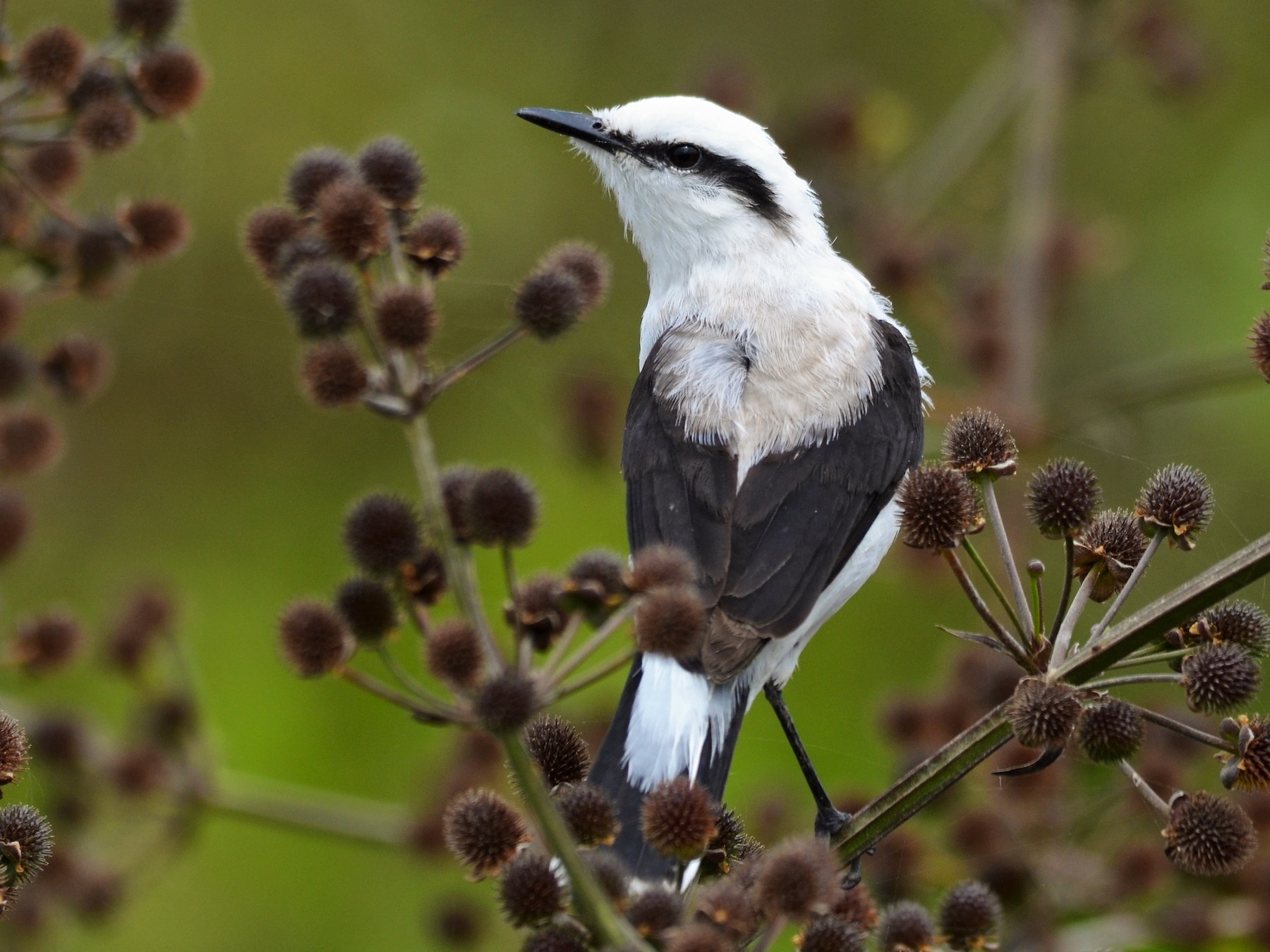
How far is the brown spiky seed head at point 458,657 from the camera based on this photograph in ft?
8.11

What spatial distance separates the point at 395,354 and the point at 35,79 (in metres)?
1.46

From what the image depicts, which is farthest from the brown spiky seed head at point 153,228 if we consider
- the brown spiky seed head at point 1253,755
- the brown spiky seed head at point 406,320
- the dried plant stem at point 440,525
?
the brown spiky seed head at point 1253,755

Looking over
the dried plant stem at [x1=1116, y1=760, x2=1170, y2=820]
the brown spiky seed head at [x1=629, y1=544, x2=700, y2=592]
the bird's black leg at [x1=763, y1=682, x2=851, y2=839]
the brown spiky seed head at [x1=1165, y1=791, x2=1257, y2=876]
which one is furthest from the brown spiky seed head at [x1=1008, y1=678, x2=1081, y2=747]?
the bird's black leg at [x1=763, y1=682, x2=851, y2=839]

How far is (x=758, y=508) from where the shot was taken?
3.74m

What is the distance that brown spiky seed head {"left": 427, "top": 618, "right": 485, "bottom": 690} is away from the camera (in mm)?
2473

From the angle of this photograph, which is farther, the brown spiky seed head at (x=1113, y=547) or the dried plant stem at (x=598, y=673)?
the brown spiky seed head at (x=1113, y=547)

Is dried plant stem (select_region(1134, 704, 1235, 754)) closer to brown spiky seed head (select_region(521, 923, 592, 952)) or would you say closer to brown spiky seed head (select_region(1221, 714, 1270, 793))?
brown spiky seed head (select_region(1221, 714, 1270, 793))

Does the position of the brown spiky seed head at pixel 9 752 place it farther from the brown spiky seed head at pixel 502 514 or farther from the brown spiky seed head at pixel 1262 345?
the brown spiky seed head at pixel 1262 345

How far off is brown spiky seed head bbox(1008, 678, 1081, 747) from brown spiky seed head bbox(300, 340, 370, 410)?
4.27 feet

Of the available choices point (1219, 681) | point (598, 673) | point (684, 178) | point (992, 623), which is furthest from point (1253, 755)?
point (684, 178)

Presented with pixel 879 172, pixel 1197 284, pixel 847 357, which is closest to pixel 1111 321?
pixel 1197 284

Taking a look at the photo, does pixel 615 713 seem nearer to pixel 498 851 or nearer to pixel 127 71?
pixel 498 851

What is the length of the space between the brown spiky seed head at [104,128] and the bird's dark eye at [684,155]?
167cm

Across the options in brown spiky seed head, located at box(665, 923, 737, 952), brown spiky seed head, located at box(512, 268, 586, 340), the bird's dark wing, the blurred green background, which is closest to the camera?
brown spiky seed head, located at box(665, 923, 737, 952)
